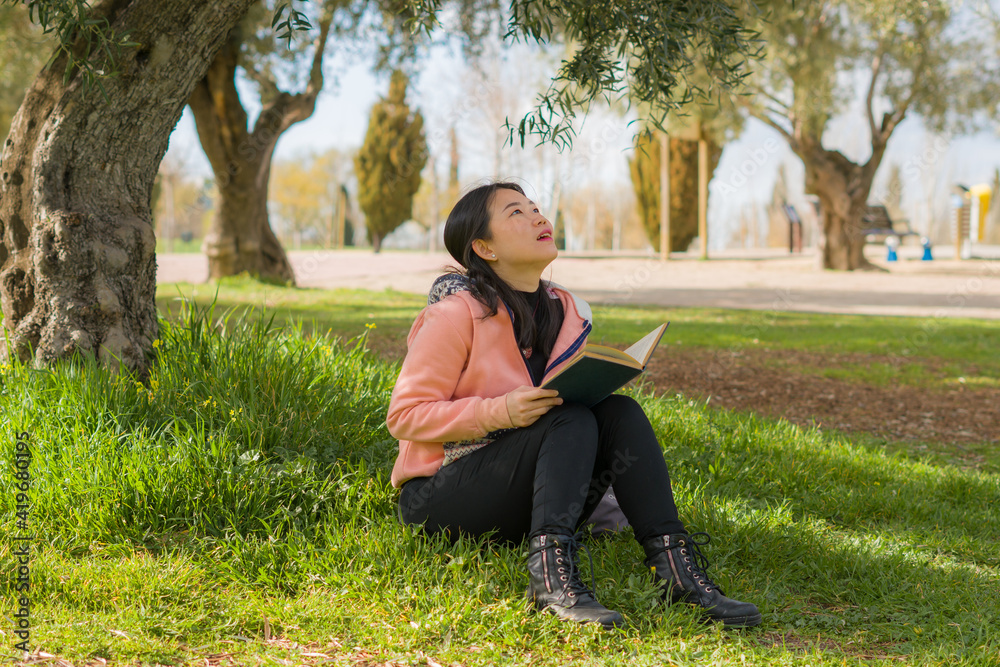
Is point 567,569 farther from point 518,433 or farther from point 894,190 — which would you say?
point 894,190

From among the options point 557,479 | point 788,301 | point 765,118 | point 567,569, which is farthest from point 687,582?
point 765,118

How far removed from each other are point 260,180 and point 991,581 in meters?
12.3

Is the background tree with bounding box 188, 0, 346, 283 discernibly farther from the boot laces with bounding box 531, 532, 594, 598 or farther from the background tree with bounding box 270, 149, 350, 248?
the background tree with bounding box 270, 149, 350, 248

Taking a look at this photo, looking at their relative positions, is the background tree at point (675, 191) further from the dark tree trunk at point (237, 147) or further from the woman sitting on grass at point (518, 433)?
the woman sitting on grass at point (518, 433)

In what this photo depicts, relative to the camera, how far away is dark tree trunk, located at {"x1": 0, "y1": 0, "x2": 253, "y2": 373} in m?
3.44

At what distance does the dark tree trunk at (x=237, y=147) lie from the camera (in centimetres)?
1238

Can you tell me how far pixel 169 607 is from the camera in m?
2.35

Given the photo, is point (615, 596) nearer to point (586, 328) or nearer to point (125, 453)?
point (586, 328)

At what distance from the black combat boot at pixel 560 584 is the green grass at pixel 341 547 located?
49mm

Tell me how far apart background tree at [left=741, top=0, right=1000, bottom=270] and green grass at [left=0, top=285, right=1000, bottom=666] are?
45.2 ft

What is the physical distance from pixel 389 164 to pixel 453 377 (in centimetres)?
3777

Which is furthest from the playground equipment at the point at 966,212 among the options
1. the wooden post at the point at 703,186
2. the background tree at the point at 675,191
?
the background tree at the point at 675,191

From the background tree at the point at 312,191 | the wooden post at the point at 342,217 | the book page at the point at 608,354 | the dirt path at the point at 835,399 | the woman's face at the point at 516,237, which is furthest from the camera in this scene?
the background tree at the point at 312,191

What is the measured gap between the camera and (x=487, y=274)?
266 centimetres
